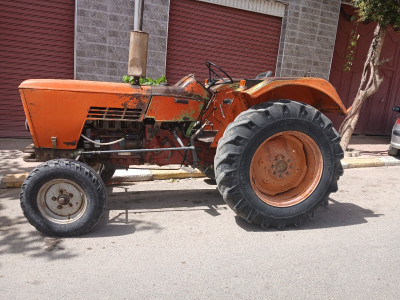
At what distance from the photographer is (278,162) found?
383cm

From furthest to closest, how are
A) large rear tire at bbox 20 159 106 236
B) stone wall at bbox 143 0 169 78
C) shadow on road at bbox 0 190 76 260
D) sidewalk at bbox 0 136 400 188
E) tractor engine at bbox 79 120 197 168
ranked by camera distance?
stone wall at bbox 143 0 169 78, sidewalk at bbox 0 136 400 188, tractor engine at bbox 79 120 197 168, large rear tire at bbox 20 159 106 236, shadow on road at bbox 0 190 76 260

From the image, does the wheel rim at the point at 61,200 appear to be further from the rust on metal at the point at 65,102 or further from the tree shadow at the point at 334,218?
the tree shadow at the point at 334,218

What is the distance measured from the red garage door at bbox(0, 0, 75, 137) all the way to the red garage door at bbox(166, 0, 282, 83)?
7.73 ft

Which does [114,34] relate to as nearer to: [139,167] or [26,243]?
[139,167]

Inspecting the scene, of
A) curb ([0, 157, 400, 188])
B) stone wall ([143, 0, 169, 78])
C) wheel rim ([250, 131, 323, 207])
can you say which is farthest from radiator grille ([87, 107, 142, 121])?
stone wall ([143, 0, 169, 78])

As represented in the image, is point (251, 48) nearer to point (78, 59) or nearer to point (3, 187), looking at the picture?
point (78, 59)

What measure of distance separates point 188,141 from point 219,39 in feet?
17.9

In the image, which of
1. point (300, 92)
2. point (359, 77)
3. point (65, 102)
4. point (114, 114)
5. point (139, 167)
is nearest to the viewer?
point (65, 102)

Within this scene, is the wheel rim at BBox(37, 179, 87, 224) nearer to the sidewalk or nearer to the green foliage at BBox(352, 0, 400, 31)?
the sidewalk

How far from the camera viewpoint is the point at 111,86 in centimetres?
362

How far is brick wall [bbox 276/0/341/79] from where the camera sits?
9336mm

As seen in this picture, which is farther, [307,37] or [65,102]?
[307,37]

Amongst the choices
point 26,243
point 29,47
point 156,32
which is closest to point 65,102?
point 26,243

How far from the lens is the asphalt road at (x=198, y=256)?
259 centimetres
